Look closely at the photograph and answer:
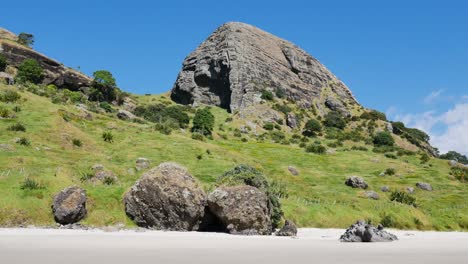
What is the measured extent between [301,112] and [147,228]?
138 meters

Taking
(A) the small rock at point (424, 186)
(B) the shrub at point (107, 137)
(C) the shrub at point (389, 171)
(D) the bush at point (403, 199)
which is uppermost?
(C) the shrub at point (389, 171)

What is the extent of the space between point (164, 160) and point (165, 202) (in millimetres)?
35263

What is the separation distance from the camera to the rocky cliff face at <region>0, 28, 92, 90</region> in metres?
123

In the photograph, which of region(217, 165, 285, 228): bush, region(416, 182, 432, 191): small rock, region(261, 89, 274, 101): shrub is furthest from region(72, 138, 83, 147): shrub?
region(261, 89, 274, 101): shrub

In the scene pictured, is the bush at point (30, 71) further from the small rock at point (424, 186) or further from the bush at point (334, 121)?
the small rock at point (424, 186)

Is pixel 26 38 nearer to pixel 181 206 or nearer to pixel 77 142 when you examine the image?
pixel 77 142

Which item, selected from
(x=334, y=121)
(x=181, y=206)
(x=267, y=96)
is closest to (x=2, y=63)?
(x=267, y=96)

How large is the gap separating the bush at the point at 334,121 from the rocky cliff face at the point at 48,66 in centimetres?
8534

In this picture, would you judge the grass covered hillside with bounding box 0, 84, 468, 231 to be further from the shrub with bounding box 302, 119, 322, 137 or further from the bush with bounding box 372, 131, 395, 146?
the shrub with bounding box 302, 119, 322, 137

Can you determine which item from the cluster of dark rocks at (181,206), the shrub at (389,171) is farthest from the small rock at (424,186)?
the cluster of dark rocks at (181,206)

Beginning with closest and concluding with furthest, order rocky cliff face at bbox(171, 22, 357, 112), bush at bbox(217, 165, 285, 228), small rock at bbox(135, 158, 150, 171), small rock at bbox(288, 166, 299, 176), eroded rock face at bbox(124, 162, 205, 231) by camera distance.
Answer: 1. eroded rock face at bbox(124, 162, 205, 231)
2. bush at bbox(217, 165, 285, 228)
3. small rock at bbox(135, 158, 150, 171)
4. small rock at bbox(288, 166, 299, 176)
5. rocky cliff face at bbox(171, 22, 357, 112)

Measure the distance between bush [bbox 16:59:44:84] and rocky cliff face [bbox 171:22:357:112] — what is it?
206ft

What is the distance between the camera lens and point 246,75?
166 meters

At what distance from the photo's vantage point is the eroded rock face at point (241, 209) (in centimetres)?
2494
